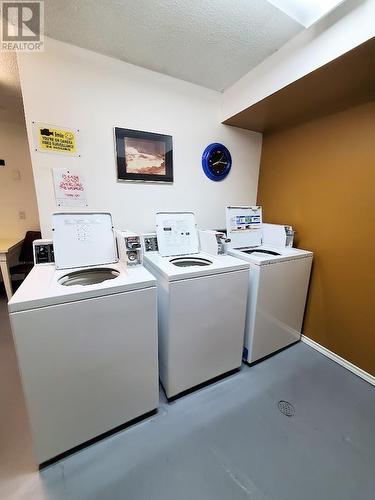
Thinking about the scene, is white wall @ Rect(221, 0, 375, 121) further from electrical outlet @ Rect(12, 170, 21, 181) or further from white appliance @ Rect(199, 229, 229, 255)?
electrical outlet @ Rect(12, 170, 21, 181)

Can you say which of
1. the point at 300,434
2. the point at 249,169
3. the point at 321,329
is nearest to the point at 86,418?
the point at 300,434

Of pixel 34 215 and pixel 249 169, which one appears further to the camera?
pixel 34 215

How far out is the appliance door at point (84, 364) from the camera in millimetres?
977

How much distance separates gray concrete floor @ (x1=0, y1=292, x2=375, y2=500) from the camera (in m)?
1.03

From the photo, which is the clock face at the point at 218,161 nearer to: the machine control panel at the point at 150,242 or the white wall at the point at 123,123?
the white wall at the point at 123,123

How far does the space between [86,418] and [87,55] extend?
7.69 feet

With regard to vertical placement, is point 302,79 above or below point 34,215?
above

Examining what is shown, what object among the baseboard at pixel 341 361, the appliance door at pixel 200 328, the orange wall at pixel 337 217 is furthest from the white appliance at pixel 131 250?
the baseboard at pixel 341 361

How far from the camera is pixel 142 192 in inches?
75.8

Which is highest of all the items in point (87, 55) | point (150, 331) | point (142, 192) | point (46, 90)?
point (87, 55)

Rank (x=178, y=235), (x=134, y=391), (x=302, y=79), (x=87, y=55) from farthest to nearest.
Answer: (x=178, y=235)
(x=87, y=55)
(x=302, y=79)
(x=134, y=391)

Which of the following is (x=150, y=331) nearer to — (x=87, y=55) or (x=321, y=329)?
(x=321, y=329)

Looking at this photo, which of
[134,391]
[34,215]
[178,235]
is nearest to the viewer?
[134,391]

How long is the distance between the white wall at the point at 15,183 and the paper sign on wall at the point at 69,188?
1.99 metres
